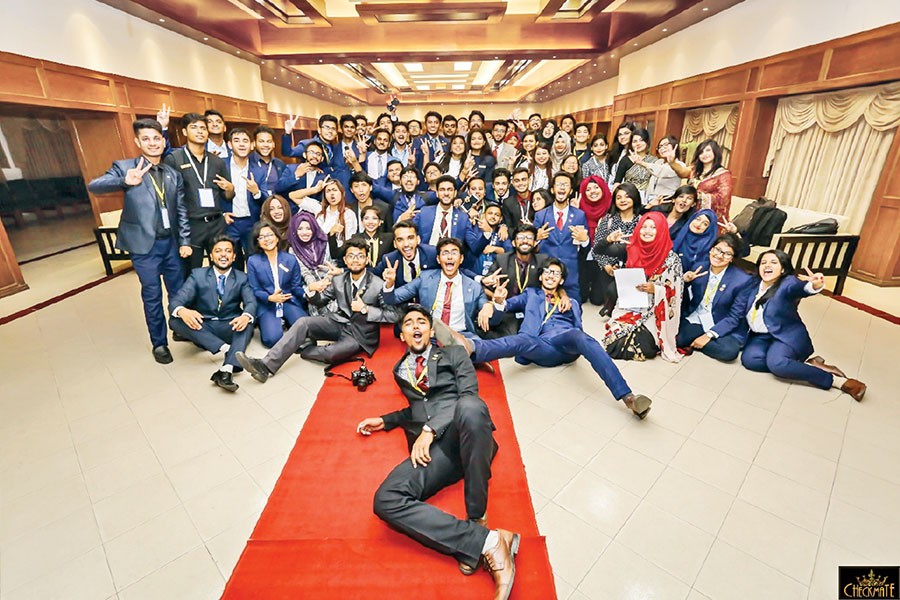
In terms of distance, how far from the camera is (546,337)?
3.54 metres

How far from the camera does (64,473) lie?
98.6 inches

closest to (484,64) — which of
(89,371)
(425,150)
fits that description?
(425,150)

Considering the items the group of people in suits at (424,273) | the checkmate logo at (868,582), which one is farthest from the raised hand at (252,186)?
the checkmate logo at (868,582)

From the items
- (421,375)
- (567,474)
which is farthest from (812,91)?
(421,375)

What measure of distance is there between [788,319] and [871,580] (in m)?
2.08

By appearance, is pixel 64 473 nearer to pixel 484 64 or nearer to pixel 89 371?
pixel 89 371

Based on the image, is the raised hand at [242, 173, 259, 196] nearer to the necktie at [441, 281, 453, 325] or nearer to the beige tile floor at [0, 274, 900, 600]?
the beige tile floor at [0, 274, 900, 600]

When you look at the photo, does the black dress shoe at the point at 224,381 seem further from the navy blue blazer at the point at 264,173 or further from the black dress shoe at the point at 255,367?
the navy blue blazer at the point at 264,173

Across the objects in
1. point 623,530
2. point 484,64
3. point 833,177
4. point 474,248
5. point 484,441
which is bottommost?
point 623,530

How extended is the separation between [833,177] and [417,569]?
25.1ft

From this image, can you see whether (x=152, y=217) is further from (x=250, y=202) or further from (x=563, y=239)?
(x=563, y=239)

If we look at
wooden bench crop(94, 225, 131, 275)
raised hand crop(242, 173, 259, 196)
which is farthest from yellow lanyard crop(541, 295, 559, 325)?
wooden bench crop(94, 225, 131, 275)

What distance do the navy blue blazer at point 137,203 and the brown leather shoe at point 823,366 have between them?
5.56 metres

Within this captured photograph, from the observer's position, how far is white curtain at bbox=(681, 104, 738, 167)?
7688 mm
